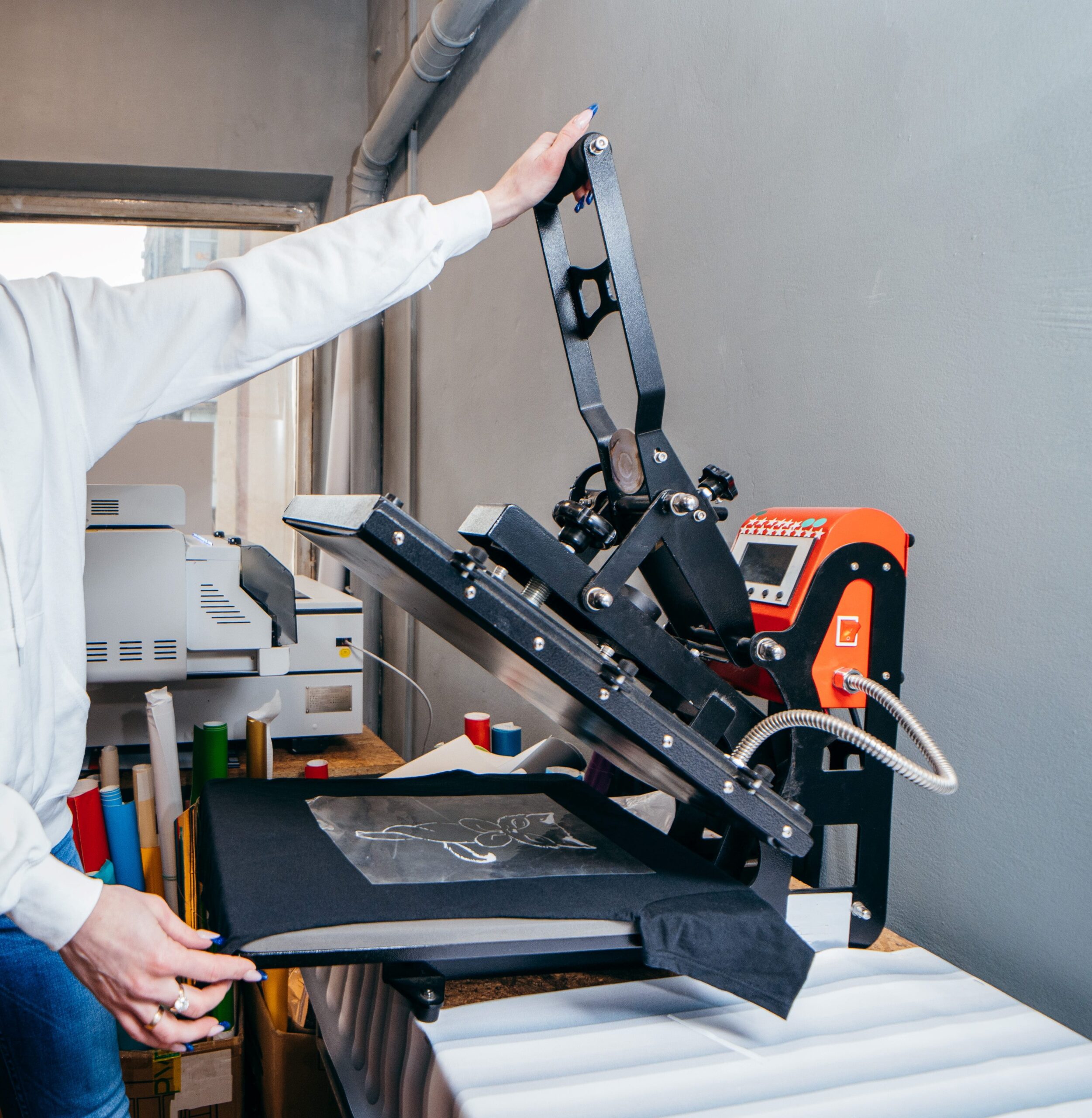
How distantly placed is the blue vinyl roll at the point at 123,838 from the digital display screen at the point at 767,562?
995 millimetres

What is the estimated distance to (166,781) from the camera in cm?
134

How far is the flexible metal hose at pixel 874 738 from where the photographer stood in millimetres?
654

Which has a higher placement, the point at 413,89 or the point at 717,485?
the point at 413,89

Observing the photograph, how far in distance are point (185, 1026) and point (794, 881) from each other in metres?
0.62

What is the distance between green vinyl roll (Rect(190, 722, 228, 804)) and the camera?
131 cm

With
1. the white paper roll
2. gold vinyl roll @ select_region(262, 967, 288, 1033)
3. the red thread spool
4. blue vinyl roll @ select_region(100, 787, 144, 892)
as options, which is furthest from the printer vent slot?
gold vinyl roll @ select_region(262, 967, 288, 1033)

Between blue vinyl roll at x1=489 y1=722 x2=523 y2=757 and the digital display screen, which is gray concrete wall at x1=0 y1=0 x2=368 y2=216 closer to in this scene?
blue vinyl roll at x1=489 y1=722 x2=523 y2=757

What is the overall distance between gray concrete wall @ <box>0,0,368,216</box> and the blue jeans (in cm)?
303

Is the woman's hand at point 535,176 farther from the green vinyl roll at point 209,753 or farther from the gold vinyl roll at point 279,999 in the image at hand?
the gold vinyl roll at point 279,999

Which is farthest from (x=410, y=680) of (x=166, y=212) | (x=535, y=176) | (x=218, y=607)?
(x=166, y=212)

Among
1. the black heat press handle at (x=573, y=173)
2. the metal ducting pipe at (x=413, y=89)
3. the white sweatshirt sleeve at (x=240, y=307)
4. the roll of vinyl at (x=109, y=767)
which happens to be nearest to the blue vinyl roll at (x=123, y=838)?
the roll of vinyl at (x=109, y=767)

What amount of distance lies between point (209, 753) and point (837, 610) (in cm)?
98

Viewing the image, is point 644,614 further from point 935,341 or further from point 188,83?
point 188,83

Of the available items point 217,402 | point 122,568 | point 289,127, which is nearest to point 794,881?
point 122,568
